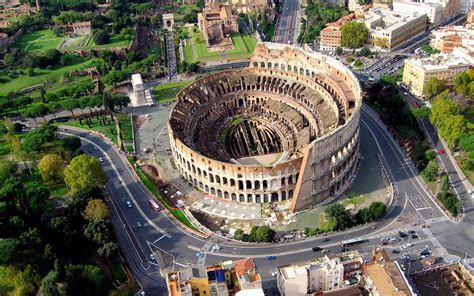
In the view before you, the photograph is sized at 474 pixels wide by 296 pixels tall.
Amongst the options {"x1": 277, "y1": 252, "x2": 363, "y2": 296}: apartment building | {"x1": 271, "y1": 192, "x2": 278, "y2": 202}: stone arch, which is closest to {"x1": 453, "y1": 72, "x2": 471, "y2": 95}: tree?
{"x1": 271, "y1": 192, "x2": 278, "y2": 202}: stone arch

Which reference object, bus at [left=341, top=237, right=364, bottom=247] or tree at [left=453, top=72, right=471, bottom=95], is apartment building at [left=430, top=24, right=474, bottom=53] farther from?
bus at [left=341, top=237, right=364, bottom=247]

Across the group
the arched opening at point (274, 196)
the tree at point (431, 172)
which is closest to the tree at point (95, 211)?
the arched opening at point (274, 196)

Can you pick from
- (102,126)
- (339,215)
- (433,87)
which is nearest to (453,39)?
(433,87)

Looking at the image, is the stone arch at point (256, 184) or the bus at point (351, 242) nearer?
the bus at point (351, 242)

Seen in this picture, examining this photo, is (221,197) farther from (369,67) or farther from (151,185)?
(369,67)

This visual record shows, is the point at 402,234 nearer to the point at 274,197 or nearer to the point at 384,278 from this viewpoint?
the point at 384,278

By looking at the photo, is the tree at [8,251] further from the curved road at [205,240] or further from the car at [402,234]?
the car at [402,234]

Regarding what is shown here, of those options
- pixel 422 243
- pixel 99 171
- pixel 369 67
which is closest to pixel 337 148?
pixel 422 243
